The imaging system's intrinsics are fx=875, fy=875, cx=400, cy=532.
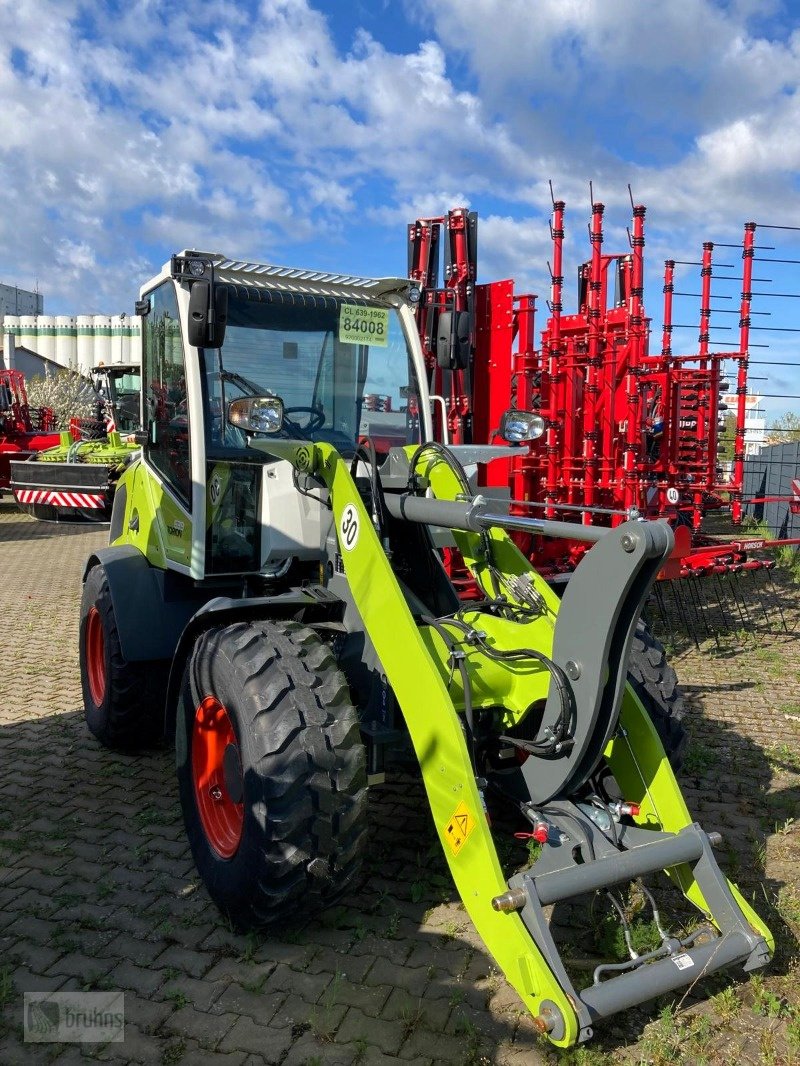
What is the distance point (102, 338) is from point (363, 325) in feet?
192

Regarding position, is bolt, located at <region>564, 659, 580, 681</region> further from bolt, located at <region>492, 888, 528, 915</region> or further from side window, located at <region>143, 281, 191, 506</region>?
side window, located at <region>143, 281, 191, 506</region>

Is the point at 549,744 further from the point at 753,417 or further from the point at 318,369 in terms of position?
the point at 753,417

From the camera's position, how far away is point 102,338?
58.5 meters

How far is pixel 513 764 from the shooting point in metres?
3.55

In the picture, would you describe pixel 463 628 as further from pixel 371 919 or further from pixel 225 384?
pixel 225 384

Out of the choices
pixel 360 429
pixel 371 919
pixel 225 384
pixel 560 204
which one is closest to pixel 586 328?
pixel 560 204

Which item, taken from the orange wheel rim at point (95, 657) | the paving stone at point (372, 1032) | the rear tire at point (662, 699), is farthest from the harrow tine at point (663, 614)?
the paving stone at point (372, 1032)

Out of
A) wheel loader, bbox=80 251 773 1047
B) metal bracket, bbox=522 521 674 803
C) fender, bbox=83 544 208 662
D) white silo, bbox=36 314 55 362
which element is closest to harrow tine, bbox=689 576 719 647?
wheel loader, bbox=80 251 773 1047

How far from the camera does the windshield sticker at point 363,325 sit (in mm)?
4602

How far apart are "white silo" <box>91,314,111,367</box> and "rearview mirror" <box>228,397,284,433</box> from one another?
58.2m

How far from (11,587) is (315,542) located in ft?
25.3

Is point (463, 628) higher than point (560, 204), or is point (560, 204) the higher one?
point (560, 204)

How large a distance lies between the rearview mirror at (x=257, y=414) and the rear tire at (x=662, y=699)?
1.87m

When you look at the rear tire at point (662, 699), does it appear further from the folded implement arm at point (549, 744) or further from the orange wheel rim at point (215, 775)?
the orange wheel rim at point (215, 775)
